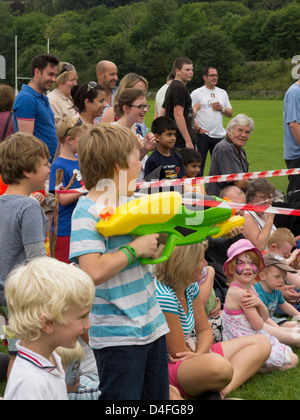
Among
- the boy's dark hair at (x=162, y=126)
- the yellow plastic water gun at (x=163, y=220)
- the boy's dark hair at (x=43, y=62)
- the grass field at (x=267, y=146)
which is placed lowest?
the grass field at (x=267, y=146)

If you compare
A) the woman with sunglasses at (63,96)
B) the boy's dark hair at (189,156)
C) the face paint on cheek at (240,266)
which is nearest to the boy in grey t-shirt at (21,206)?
the face paint on cheek at (240,266)

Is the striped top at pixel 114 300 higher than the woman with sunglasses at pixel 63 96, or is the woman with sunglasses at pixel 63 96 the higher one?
the woman with sunglasses at pixel 63 96

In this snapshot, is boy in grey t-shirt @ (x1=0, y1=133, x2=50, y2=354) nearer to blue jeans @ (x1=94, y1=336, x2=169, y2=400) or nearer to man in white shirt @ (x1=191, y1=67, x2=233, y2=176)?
blue jeans @ (x1=94, y1=336, x2=169, y2=400)

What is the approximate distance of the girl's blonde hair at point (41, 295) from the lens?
219 cm

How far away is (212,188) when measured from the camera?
685 centimetres

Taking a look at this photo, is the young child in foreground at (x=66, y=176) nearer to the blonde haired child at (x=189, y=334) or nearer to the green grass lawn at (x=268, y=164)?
the blonde haired child at (x=189, y=334)

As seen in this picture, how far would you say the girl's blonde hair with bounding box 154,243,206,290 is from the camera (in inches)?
137

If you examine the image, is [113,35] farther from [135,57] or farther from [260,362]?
[260,362]

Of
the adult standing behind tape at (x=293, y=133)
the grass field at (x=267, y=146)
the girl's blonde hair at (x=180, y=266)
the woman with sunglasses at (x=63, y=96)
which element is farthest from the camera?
the grass field at (x=267, y=146)

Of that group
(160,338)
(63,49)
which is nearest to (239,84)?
(63,49)

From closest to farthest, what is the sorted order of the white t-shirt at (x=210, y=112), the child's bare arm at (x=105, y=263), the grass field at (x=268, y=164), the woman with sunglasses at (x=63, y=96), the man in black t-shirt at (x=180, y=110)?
the child's bare arm at (x=105, y=263), the grass field at (x=268, y=164), the woman with sunglasses at (x=63, y=96), the man in black t-shirt at (x=180, y=110), the white t-shirt at (x=210, y=112)

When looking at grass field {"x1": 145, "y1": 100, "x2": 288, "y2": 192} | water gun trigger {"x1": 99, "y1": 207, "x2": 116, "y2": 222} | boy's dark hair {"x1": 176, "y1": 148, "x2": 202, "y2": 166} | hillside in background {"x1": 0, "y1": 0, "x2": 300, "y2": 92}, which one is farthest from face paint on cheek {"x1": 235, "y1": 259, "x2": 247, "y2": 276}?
hillside in background {"x1": 0, "y1": 0, "x2": 300, "y2": 92}

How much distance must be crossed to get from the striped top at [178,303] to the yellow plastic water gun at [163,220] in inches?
24.3

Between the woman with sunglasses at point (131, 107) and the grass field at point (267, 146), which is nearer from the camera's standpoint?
the woman with sunglasses at point (131, 107)
